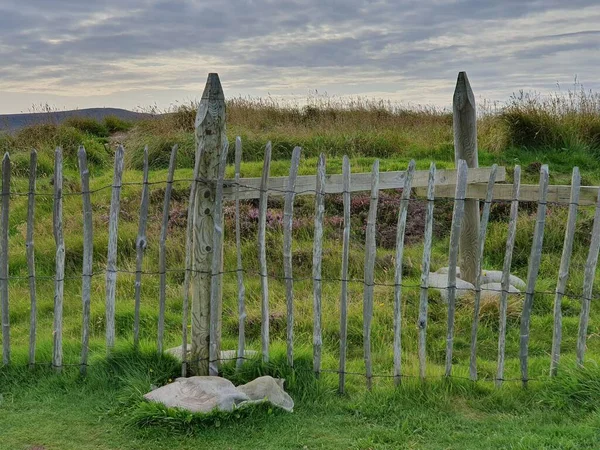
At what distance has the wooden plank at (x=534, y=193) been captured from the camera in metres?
5.54

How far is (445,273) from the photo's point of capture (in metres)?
7.43

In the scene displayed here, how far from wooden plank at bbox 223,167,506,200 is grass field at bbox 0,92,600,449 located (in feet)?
4.19

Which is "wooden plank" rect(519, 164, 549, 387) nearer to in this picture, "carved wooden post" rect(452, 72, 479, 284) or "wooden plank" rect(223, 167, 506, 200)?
"wooden plank" rect(223, 167, 506, 200)

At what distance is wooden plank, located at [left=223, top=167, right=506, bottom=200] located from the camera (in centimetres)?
502

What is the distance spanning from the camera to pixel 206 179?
4.76m

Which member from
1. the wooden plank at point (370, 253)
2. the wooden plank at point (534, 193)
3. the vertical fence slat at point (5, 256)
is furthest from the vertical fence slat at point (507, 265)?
the vertical fence slat at point (5, 256)

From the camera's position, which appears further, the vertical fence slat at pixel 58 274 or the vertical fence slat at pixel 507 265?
the vertical fence slat at pixel 58 274

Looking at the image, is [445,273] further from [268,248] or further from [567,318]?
[268,248]

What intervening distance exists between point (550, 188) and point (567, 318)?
1696mm

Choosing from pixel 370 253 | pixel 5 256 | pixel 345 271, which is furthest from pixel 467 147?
pixel 5 256

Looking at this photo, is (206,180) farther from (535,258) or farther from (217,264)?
(535,258)

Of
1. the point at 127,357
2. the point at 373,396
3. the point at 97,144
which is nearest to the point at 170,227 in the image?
the point at 127,357

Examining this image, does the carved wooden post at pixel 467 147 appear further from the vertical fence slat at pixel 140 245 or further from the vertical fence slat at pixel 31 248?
the vertical fence slat at pixel 31 248

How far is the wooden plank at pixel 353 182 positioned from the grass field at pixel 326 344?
1278 millimetres
